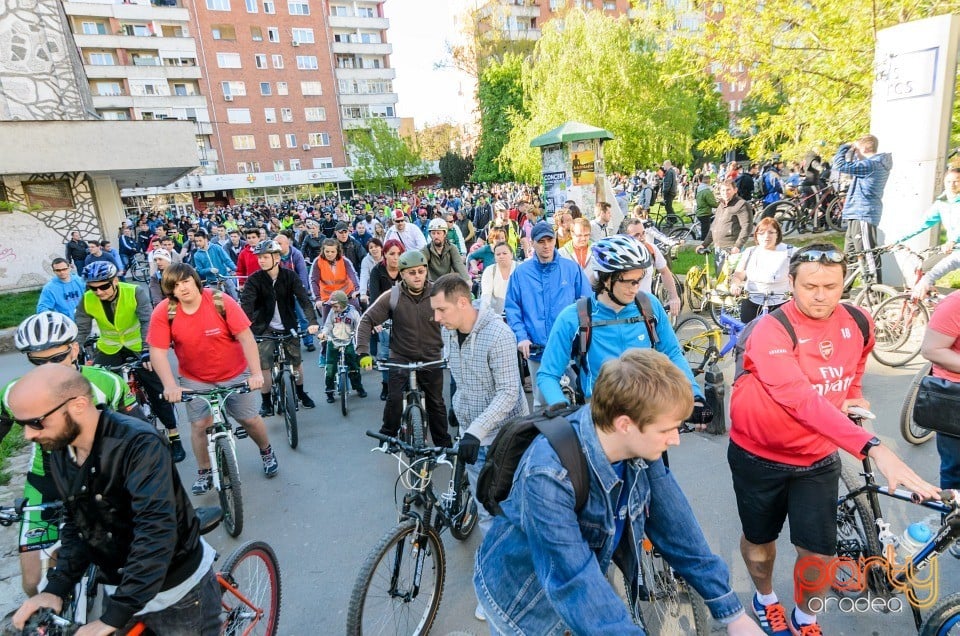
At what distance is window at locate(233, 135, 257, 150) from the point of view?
56.4 m

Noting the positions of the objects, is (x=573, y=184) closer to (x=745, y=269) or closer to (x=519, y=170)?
(x=745, y=269)

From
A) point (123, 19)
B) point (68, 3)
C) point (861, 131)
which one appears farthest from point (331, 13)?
point (861, 131)

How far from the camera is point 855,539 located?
3059 millimetres

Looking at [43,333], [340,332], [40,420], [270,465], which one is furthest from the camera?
[340,332]

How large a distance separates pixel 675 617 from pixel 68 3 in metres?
64.7

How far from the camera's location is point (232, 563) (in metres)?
2.87

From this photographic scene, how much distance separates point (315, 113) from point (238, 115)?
8.00 m

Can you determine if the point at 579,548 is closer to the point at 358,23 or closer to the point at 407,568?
the point at 407,568

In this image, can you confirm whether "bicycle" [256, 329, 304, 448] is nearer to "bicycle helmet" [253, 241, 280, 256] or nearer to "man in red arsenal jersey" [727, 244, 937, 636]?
"bicycle helmet" [253, 241, 280, 256]

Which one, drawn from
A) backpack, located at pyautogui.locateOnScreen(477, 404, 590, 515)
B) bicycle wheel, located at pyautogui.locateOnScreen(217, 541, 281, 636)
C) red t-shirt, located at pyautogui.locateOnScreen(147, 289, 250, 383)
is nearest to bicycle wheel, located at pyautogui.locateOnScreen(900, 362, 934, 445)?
backpack, located at pyautogui.locateOnScreen(477, 404, 590, 515)

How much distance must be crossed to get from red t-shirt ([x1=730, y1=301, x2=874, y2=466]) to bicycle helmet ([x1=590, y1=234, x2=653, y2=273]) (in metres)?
0.72

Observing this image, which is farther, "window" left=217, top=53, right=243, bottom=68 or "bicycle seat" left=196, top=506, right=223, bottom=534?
"window" left=217, top=53, right=243, bottom=68

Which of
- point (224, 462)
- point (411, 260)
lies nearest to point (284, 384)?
point (224, 462)

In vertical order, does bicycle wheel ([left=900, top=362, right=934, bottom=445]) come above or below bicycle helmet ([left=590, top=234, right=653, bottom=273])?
below
